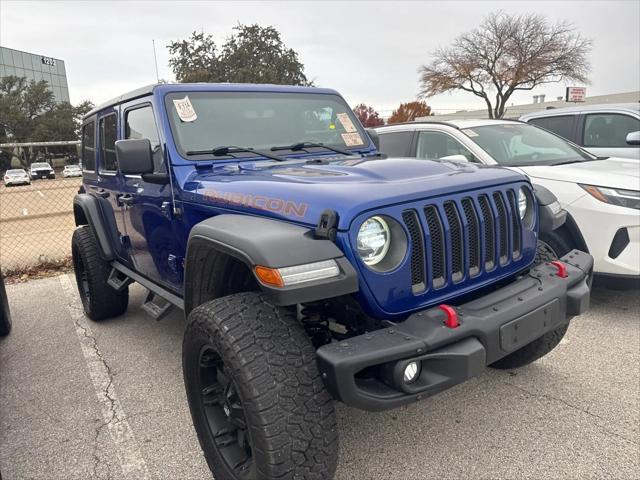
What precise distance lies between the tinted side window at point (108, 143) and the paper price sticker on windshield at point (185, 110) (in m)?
1.02

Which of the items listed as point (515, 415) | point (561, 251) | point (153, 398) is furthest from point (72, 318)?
point (561, 251)

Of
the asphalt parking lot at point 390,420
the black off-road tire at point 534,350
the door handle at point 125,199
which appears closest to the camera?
the asphalt parking lot at point 390,420

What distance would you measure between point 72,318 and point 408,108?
45575mm

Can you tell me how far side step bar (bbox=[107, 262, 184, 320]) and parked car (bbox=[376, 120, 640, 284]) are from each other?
1.99m

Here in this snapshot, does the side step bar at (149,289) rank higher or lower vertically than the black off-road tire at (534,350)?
higher

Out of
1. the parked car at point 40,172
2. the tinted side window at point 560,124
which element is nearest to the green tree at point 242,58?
the parked car at point 40,172

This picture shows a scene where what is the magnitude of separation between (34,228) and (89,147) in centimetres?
861

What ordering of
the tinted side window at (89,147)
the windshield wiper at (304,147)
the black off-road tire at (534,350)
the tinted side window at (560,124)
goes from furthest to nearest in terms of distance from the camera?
the tinted side window at (560,124)
the tinted side window at (89,147)
the windshield wiper at (304,147)
the black off-road tire at (534,350)

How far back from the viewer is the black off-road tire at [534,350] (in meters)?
2.97

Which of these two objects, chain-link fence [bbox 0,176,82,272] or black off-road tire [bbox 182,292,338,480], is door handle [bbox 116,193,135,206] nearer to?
black off-road tire [bbox 182,292,338,480]

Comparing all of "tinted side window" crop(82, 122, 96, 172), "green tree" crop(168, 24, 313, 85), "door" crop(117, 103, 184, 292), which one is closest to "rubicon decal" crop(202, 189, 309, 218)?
"door" crop(117, 103, 184, 292)

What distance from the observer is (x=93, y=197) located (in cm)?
433

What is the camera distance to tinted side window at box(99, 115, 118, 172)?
12.9 ft

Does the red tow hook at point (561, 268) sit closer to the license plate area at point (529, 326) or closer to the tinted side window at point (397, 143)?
the license plate area at point (529, 326)
